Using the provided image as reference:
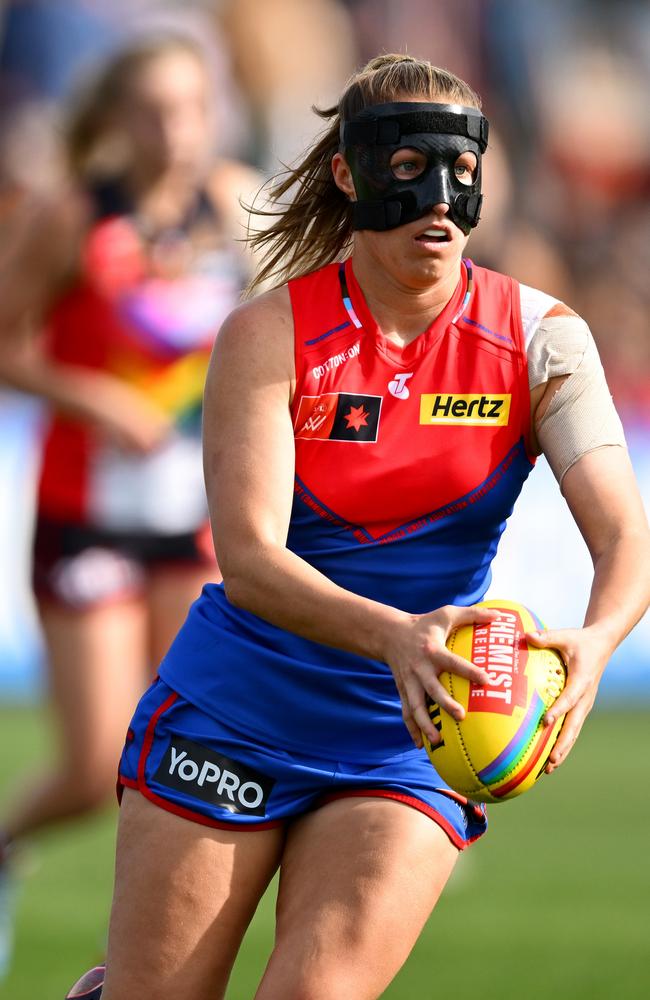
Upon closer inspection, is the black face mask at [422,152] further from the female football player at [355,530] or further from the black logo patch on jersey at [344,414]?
the black logo patch on jersey at [344,414]

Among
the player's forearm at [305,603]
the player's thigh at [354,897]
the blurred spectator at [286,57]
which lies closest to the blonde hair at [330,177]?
the player's forearm at [305,603]

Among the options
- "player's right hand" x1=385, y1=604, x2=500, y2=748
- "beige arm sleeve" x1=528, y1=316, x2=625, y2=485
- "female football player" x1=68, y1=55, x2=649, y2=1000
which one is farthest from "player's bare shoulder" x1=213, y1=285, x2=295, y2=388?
"player's right hand" x1=385, y1=604, x2=500, y2=748

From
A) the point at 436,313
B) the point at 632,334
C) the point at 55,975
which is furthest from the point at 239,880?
the point at 632,334

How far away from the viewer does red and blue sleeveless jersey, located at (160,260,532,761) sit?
150 inches

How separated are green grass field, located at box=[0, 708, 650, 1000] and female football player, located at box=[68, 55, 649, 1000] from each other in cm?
237

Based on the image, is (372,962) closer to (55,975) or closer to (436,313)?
(436,313)

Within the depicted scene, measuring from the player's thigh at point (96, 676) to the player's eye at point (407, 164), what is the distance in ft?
10.1

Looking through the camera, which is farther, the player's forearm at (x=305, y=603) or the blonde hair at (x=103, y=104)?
the blonde hair at (x=103, y=104)

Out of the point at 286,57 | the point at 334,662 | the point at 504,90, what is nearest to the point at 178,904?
the point at 334,662

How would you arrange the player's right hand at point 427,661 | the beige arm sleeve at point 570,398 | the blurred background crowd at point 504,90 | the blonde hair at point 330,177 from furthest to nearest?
the blurred background crowd at point 504,90
the blonde hair at point 330,177
the beige arm sleeve at point 570,398
the player's right hand at point 427,661

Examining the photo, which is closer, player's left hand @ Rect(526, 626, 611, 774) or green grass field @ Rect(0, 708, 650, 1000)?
player's left hand @ Rect(526, 626, 611, 774)

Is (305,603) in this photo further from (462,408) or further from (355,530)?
(462,408)

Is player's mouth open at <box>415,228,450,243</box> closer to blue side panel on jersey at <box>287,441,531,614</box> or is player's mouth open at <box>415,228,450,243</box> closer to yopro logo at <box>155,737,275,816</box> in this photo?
blue side panel on jersey at <box>287,441,531,614</box>

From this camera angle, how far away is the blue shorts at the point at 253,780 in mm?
3805
